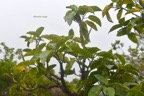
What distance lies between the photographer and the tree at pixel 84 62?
146 cm

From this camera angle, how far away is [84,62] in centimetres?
165

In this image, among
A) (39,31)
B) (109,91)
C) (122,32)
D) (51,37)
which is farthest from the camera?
(122,32)

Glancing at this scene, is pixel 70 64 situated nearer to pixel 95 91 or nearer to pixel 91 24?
pixel 91 24

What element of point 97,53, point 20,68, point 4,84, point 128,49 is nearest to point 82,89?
point 97,53

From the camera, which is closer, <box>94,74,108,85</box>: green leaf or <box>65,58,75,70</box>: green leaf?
<box>94,74,108,85</box>: green leaf

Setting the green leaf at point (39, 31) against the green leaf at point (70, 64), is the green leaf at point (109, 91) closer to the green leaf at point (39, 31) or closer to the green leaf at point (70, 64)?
the green leaf at point (70, 64)

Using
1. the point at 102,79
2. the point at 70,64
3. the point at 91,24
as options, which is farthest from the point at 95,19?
the point at 102,79

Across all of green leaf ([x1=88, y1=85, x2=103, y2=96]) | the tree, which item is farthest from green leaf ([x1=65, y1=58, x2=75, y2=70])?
green leaf ([x1=88, y1=85, x2=103, y2=96])

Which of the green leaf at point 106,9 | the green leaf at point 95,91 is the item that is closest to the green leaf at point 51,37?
the green leaf at point 95,91

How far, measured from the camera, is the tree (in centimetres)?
146

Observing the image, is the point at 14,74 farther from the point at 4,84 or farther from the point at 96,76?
the point at 96,76

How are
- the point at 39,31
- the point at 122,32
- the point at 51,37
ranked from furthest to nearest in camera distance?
1. the point at 122,32
2. the point at 39,31
3. the point at 51,37

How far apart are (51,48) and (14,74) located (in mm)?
452

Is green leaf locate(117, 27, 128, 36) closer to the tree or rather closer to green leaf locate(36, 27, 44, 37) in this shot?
the tree
